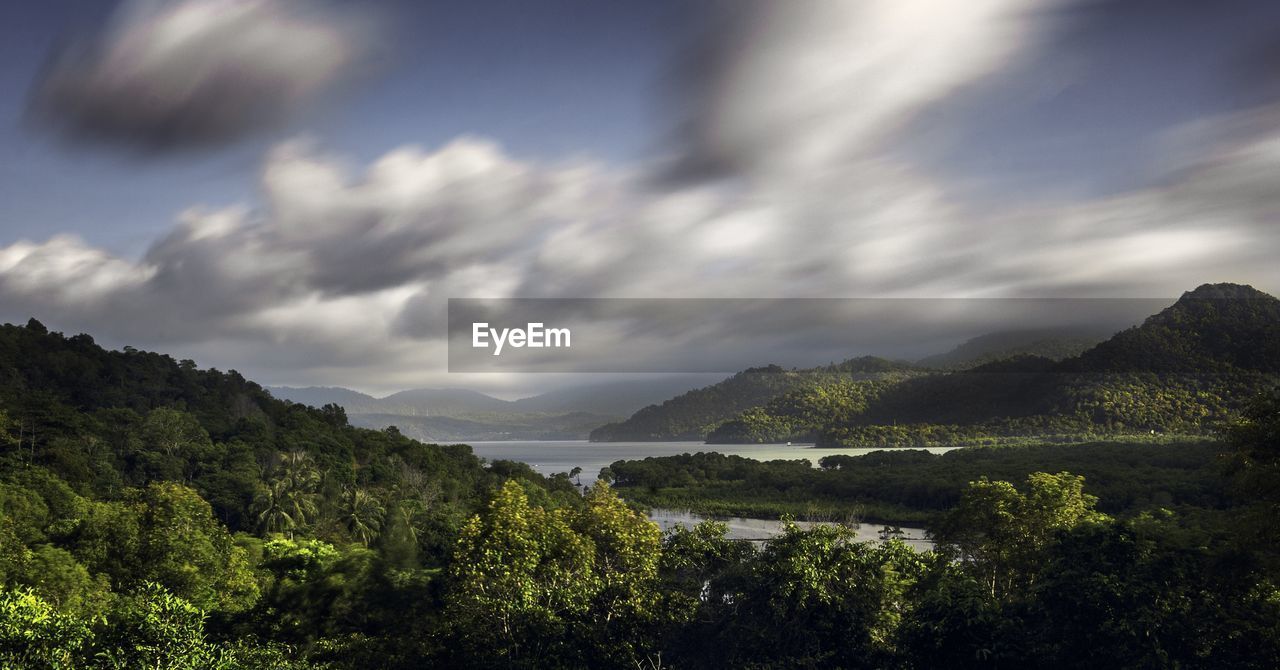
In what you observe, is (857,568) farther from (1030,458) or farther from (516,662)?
(1030,458)

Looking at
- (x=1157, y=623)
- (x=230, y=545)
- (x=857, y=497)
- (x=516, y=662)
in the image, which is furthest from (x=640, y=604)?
(x=857, y=497)

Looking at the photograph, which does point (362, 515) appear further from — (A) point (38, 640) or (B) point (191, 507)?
(A) point (38, 640)

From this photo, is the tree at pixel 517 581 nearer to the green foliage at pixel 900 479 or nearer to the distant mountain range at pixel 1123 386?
the green foliage at pixel 900 479

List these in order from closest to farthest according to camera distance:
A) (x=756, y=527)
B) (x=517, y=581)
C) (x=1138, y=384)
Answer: (x=517, y=581), (x=756, y=527), (x=1138, y=384)

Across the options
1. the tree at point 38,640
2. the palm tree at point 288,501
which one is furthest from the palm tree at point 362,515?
the tree at point 38,640

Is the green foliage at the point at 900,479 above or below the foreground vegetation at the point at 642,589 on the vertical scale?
below

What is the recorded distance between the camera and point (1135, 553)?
1889cm

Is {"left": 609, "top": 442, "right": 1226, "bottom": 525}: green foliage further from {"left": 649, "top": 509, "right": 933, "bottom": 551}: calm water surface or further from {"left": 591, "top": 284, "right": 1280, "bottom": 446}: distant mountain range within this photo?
{"left": 591, "top": 284, "right": 1280, "bottom": 446}: distant mountain range

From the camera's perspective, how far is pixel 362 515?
61062 millimetres

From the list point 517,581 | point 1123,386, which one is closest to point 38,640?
point 517,581

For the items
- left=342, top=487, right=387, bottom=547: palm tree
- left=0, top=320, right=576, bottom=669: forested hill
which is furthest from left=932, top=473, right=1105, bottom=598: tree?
left=342, top=487, right=387, bottom=547: palm tree

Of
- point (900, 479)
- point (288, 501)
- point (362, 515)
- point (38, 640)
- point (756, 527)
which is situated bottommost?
point (756, 527)

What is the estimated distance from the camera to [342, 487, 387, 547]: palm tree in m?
57.1

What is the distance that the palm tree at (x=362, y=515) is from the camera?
57125 mm
